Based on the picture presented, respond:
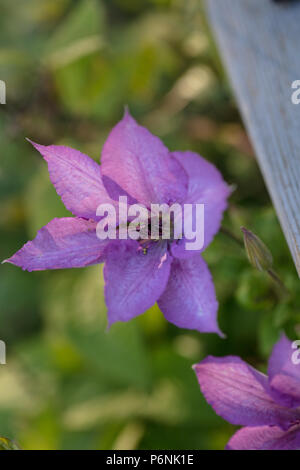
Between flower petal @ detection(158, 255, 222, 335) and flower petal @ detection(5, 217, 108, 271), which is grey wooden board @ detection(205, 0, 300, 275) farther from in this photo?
flower petal @ detection(5, 217, 108, 271)

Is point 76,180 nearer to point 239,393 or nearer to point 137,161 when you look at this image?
point 137,161

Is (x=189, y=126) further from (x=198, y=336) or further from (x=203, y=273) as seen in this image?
(x=203, y=273)

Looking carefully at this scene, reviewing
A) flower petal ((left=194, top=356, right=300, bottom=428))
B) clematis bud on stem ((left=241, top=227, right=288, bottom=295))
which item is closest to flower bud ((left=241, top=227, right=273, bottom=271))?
clematis bud on stem ((left=241, top=227, right=288, bottom=295))

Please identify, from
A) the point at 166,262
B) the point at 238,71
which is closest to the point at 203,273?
the point at 166,262

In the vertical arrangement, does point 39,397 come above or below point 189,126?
below

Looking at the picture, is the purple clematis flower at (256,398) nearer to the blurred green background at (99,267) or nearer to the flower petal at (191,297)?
the flower petal at (191,297)

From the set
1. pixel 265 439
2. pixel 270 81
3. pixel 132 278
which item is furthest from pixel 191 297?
pixel 270 81

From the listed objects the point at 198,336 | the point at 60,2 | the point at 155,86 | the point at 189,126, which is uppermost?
the point at 60,2
